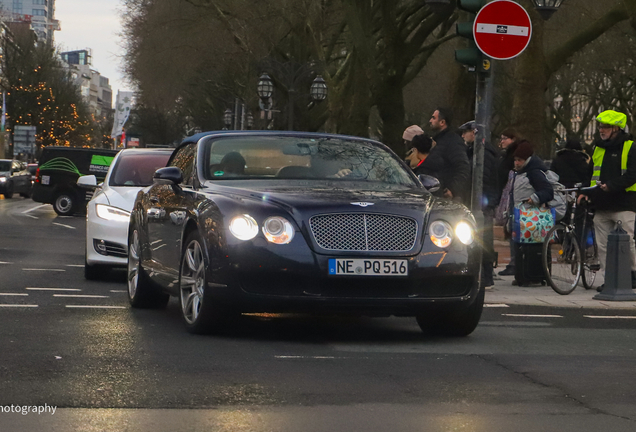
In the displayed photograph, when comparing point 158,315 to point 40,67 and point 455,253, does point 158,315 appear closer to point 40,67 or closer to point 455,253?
point 455,253

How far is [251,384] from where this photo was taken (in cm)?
628

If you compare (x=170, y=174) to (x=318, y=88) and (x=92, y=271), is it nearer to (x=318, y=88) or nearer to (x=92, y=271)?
(x=92, y=271)

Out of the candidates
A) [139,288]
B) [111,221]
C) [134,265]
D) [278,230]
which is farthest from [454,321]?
[111,221]

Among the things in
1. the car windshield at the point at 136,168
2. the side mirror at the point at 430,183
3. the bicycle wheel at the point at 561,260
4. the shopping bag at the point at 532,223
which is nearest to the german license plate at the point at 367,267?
the side mirror at the point at 430,183

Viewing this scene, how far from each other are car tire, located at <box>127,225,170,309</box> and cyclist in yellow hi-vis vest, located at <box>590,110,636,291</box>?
4.74 meters

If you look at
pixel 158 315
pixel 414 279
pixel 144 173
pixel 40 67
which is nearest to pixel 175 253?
pixel 158 315

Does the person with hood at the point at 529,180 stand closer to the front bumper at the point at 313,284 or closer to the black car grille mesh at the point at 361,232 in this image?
the front bumper at the point at 313,284

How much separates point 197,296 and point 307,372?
178 centimetres

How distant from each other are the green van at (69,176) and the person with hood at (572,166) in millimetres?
20070

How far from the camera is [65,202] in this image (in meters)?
34.3

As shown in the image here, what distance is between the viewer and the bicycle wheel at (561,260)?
41.7 ft

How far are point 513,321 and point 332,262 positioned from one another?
265 centimetres

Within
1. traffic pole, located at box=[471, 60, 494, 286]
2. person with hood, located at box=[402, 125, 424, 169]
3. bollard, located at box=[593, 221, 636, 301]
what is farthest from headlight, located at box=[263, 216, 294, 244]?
person with hood, located at box=[402, 125, 424, 169]

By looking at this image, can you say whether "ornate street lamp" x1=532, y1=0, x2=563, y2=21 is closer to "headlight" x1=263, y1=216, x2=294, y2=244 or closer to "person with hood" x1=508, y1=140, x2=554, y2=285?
"person with hood" x1=508, y1=140, x2=554, y2=285
